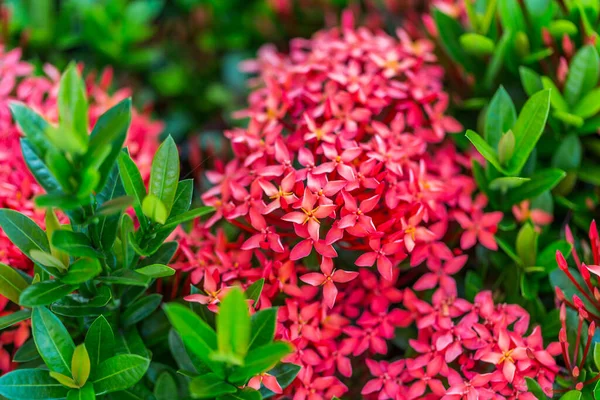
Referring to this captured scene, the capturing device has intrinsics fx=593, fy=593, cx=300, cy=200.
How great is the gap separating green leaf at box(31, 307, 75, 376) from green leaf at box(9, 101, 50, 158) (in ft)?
0.77

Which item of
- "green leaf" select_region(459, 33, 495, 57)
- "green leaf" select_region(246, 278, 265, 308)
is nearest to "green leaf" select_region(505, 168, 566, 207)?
"green leaf" select_region(459, 33, 495, 57)

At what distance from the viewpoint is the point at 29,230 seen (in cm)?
88

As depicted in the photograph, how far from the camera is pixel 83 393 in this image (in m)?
0.83

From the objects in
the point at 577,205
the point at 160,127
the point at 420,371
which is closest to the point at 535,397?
A: the point at 420,371

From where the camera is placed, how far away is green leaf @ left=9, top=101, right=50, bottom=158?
29.9 inches

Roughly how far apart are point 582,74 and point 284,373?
2.48 ft

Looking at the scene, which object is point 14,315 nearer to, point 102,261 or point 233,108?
point 102,261

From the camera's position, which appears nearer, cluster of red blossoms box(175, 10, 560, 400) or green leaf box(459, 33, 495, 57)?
cluster of red blossoms box(175, 10, 560, 400)

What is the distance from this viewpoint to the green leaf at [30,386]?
2.68 feet

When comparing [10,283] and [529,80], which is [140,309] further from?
[529,80]

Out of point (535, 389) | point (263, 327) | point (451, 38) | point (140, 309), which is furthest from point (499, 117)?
point (140, 309)

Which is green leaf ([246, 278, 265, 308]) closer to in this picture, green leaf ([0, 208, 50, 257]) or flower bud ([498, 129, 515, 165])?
green leaf ([0, 208, 50, 257])

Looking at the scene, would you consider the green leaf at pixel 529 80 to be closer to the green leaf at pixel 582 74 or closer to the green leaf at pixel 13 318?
the green leaf at pixel 582 74

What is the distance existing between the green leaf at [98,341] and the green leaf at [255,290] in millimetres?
208
